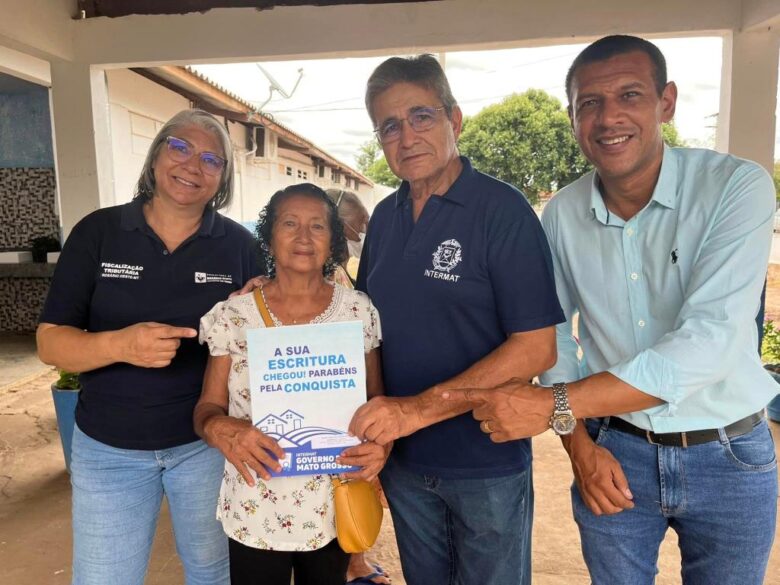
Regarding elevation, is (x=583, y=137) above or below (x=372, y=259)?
above

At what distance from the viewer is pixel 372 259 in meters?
2.08

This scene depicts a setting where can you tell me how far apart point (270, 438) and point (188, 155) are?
3.39ft

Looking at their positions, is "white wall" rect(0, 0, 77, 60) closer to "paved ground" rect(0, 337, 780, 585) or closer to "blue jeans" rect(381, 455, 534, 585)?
"paved ground" rect(0, 337, 780, 585)

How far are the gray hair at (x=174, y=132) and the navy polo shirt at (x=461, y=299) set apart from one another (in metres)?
0.77

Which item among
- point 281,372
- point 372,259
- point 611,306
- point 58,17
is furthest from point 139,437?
point 58,17

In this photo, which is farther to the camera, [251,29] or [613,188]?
[251,29]

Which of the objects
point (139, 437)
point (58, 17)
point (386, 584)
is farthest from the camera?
point (58, 17)

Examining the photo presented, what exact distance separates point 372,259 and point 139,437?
3.28 feet

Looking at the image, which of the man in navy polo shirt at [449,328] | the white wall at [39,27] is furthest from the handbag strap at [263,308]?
the white wall at [39,27]

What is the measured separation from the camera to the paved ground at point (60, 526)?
3.27 m

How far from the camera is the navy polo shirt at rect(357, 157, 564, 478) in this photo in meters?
1.69

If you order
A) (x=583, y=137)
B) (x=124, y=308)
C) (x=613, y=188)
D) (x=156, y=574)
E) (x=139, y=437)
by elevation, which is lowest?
(x=156, y=574)

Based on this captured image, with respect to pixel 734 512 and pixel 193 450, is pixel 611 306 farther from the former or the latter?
pixel 193 450

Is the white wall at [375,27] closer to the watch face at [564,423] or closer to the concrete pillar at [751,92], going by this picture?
the concrete pillar at [751,92]
